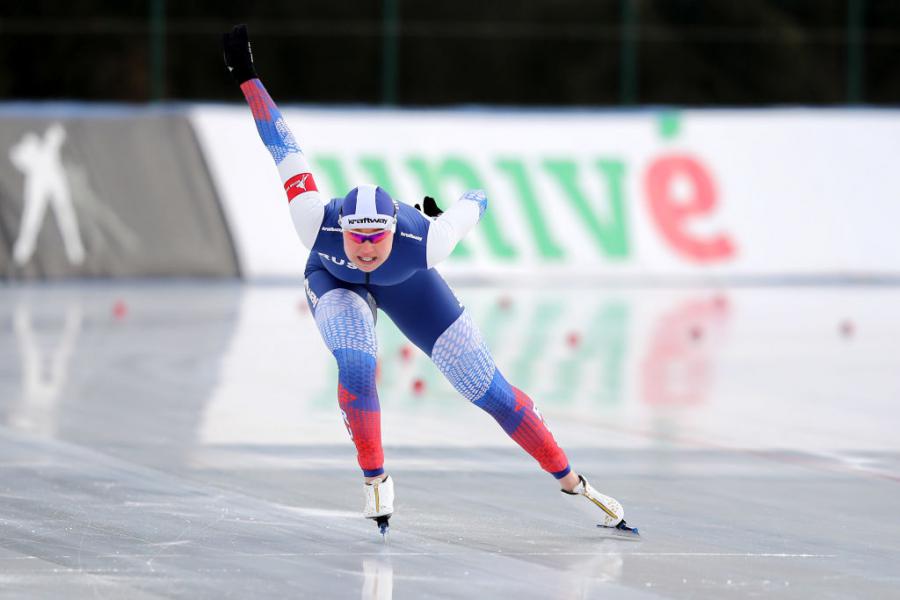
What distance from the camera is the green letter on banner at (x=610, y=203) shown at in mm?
17203

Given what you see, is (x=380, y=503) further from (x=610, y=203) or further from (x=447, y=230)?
(x=610, y=203)

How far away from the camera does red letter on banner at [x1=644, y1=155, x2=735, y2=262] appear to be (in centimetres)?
1738

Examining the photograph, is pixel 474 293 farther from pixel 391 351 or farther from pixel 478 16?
pixel 478 16

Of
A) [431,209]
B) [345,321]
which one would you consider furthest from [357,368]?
[431,209]

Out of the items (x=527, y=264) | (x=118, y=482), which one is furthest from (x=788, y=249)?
(x=118, y=482)

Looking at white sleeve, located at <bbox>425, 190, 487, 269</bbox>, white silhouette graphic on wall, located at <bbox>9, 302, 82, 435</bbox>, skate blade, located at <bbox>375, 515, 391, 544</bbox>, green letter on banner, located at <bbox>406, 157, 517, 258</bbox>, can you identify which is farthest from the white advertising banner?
skate blade, located at <bbox>375, 515, 391, 544</bbox>

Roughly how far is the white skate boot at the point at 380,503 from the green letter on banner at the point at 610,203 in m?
11.3

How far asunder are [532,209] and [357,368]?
11154 millimetres

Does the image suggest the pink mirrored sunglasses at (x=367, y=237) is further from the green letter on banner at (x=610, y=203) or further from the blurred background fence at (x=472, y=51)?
the blurred background fence at (x=472, y=51)

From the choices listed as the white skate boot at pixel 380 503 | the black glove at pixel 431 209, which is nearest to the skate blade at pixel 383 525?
the white skate boot at pixel 380 503

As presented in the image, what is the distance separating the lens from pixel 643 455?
26.2 ft

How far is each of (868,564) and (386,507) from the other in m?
1.70

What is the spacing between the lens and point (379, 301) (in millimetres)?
6449

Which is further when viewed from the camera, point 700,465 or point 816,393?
point 816,393
